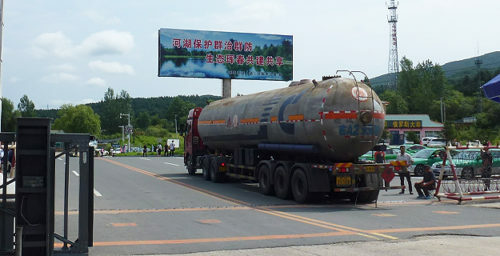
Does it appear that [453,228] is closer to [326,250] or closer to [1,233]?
[326,250]

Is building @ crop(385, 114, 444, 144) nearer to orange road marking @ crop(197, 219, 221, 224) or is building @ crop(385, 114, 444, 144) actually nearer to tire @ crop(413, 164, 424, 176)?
tire @ crop(413, 164, 424, 176)

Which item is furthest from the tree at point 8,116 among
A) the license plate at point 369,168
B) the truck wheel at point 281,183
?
the license plate at point 369,168

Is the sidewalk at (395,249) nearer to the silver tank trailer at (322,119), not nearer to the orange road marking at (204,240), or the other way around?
the orange road marking at (204,240)

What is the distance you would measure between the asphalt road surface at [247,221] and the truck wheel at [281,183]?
10.2 inches

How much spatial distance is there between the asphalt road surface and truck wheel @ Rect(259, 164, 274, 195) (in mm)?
Answer: 309

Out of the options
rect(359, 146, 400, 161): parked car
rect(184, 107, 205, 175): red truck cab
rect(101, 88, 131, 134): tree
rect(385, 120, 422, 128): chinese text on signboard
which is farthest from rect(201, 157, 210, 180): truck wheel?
rect(101, 88, 131, 134): tree

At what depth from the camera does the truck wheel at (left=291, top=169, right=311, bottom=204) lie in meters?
14.8

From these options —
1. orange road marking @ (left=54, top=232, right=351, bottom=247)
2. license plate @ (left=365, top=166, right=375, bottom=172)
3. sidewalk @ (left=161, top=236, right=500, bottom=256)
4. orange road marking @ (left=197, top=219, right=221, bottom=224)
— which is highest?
license plate @ (left=365, top=166, right=375, bottom=172)

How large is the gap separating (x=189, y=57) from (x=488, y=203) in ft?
94.0

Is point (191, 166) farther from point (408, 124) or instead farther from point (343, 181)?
point (408, 124)

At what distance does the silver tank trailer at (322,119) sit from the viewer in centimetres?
1423

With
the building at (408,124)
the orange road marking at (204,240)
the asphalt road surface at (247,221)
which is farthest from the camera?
the building at (408,124)

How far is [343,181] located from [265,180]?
10.9ft

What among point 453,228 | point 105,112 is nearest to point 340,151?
point 453,228
